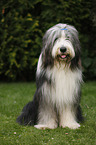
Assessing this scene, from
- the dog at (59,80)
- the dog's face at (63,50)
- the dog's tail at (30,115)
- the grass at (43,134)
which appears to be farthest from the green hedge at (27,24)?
the dog's face at (63,50)

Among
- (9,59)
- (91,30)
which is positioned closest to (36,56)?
(9,59)

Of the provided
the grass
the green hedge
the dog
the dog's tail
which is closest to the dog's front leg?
the dog

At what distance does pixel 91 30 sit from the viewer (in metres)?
9.18

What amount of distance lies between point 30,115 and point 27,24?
5105 millimetres

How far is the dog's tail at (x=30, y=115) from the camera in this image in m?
3.68

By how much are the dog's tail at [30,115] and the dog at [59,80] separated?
2 cm

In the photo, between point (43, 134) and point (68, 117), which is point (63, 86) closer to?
point (68, 117)

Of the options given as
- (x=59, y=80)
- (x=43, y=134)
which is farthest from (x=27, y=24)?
(x=43, y=134)

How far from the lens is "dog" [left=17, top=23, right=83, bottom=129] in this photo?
3238 millimetres

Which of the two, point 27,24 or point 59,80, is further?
point 27,24

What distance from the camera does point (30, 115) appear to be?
12.3 feet

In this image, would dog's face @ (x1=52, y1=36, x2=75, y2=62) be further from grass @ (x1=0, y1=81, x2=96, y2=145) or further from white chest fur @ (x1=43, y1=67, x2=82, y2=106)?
grass @ (x1=0, y1=81, x2=96, y2=145)

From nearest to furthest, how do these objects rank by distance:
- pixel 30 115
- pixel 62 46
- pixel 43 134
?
1. pixel 62 46
2. pixel 43 134
3. pixel 30 115

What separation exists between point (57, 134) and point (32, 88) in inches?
174
